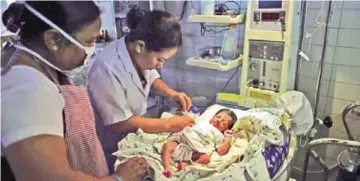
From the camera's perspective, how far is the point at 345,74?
1774 mm

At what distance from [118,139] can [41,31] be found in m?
0.81

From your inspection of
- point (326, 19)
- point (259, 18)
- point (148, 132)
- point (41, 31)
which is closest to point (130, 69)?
point (148, 132)

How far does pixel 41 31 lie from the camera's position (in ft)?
2.15

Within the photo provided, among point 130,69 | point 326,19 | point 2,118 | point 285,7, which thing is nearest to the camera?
point 2,118

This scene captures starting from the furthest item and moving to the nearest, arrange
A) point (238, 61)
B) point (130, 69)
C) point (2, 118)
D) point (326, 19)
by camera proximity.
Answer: point (238, 61) < point (326, 19) < point (130, 69) < point (2, 118)

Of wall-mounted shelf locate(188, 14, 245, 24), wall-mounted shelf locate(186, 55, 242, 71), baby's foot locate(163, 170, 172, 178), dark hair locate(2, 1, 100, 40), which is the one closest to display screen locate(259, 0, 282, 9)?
wall-mounted shelf locate(188, 14, 245, 24)

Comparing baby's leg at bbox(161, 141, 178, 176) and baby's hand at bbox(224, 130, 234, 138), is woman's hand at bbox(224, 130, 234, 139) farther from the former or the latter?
baby's leg at bbox(161, 141, 178, 176)

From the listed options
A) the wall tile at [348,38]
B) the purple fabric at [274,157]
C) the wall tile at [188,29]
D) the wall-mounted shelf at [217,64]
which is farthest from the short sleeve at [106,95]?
the wall tile at [348,38]

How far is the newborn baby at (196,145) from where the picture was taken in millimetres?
1300

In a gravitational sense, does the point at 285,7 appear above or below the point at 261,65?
above

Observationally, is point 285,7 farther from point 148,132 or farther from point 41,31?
point 41,31

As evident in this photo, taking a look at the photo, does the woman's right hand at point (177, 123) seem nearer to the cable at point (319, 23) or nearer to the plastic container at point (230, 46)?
the plastic container at point (230, 46)

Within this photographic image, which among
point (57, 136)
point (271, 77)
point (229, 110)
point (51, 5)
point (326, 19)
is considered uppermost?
point (51, 5)

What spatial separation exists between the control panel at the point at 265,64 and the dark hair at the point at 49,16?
52.1 inches
